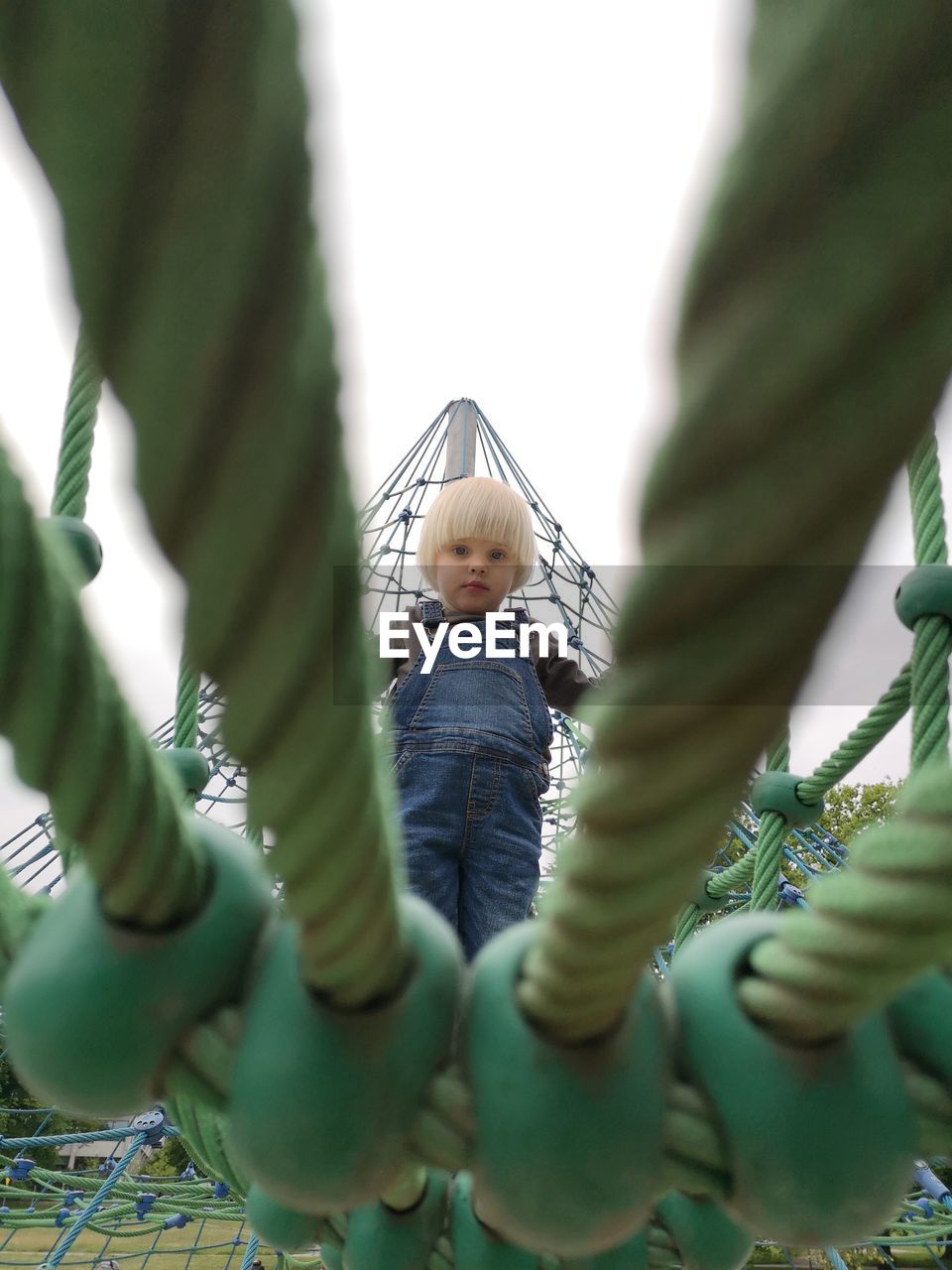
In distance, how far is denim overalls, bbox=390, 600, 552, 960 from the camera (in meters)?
0.82

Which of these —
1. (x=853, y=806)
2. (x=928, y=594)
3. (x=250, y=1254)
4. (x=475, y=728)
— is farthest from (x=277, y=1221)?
(x=853, y=806)

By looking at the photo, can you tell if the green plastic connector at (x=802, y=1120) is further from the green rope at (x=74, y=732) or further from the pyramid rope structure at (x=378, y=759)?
the green rope at (x=74, y=732)

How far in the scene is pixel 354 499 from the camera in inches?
5.4

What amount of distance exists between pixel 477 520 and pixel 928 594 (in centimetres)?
63

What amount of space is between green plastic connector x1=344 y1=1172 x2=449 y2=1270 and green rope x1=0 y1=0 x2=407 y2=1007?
325mm

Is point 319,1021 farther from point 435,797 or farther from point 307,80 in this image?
point 435,797

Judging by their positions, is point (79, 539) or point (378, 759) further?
point (79, 539)

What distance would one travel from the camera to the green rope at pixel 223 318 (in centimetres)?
10

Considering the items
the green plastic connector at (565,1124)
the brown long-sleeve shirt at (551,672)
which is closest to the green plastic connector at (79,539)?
the green plastic connector at (565,1124)

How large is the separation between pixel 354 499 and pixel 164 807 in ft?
0.40

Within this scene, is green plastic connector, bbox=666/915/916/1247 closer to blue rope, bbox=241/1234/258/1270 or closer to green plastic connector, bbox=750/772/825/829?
green plastic connector, bbox=750/772/825/829

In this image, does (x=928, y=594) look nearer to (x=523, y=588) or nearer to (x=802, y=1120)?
(x=802, y=1120)

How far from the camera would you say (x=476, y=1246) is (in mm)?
391

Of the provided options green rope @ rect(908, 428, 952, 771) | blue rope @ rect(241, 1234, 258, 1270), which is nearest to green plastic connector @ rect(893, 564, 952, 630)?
green rope @ rect(908, 428, 952, 771)
